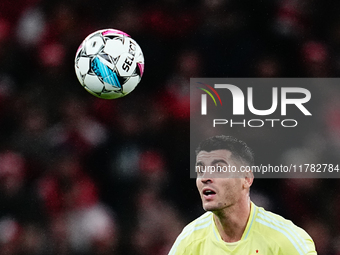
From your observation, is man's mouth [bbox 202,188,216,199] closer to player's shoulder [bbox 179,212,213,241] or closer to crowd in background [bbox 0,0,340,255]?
player's shoulder [bbox 179,212,213,241]

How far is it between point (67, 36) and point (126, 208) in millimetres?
1876

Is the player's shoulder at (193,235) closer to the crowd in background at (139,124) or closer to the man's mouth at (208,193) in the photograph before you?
the man's mouth at (208,193)

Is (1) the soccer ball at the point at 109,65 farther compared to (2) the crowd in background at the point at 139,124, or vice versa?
(2) the crowd in background at the point at 139,124

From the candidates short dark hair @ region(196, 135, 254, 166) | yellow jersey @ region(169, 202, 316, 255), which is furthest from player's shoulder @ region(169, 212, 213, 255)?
short dark hair @ region(196, 135, 254, 166)

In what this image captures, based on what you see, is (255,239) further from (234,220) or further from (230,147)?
(230,147)

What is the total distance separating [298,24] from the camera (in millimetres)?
5211

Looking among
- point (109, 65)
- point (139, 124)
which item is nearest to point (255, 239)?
point (109, 65)

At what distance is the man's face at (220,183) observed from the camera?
2900 millimetres

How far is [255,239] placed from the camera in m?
2.92

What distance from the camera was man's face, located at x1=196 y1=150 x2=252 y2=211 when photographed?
2900 millimetres

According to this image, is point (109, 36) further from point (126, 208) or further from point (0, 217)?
point (0, 217)

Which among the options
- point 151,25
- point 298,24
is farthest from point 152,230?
point 298,24

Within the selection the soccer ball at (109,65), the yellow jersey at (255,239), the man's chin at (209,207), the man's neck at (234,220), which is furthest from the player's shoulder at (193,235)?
the soccer ball at (109,65)

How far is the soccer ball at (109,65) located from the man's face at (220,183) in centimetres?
100
